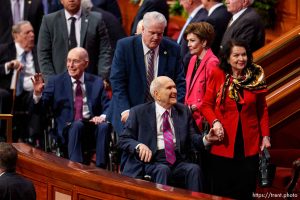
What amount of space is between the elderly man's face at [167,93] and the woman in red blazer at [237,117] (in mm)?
298

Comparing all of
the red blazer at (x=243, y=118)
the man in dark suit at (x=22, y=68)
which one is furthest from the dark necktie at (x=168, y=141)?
the man in dark suit at (x=22, y=68)

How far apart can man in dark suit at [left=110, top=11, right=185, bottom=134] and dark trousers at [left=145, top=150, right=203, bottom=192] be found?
2.26 ft

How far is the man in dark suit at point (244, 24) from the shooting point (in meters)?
8.95

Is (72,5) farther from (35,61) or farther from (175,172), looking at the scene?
(175,172)

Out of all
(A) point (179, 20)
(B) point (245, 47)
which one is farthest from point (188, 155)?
(A) point (179, 20)

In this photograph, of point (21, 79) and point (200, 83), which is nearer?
point (200, 83)

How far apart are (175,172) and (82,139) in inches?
54.5

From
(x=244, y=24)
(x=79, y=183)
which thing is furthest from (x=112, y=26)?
(x=79, y=183)

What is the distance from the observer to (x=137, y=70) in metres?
8.11

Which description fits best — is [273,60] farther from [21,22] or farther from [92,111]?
[21,22]

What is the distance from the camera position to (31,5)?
10.5 metres

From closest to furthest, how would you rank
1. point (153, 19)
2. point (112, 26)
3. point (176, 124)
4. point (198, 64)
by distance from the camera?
point (176, 124) < point (153, 19) < point (198, 64) < point (112, 26)

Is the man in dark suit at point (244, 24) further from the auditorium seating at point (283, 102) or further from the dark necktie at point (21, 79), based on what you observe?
the dark necktie at point (21, 79)

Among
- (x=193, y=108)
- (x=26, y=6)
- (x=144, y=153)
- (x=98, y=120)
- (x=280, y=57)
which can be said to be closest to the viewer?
(x=144, y=153)
